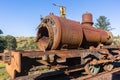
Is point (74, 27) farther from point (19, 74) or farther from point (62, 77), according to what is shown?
point (19, 74)

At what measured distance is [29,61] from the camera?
6.52 m

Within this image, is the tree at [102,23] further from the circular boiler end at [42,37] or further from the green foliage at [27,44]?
the circular boiler end at [42,37]

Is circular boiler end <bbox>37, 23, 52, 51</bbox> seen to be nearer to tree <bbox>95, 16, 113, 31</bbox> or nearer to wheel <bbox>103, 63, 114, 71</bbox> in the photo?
wheel <bbox>103, 63, 114, 71</bbox>

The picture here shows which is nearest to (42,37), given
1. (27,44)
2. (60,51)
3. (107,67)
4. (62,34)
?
(62,34)

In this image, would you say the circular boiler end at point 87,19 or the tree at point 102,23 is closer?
the circular boiler end at point 87,19

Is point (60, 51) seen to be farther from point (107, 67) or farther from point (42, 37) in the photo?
point (107, 67)

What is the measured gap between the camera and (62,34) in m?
7.73

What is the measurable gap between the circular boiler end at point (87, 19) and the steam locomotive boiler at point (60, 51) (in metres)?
1.04

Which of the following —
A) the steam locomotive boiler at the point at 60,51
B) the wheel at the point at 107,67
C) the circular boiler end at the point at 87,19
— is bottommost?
the wheel at the point at 107,67

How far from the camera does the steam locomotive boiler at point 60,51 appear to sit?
20.8 ft

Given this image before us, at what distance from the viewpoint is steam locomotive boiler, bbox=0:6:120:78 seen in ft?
20.8

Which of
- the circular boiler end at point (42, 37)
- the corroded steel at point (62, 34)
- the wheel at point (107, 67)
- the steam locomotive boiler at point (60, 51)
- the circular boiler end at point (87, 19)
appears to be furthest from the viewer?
the circular boiler end at point (87, 19)

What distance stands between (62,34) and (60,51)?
0.75 m

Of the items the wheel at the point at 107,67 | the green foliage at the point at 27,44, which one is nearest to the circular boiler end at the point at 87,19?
the wheel at the point at 107,67
